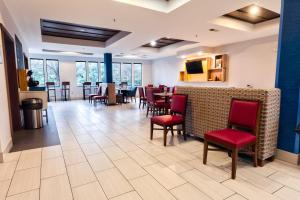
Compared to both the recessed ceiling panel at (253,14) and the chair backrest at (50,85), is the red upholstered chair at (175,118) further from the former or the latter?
the chair backrest at (50,85)

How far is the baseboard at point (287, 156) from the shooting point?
2.43 m

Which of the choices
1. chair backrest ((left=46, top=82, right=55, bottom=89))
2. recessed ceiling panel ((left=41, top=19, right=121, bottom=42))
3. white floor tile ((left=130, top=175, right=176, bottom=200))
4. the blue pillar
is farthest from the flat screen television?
chair backrest ((left=46, top=82, right=55, bottom=89))

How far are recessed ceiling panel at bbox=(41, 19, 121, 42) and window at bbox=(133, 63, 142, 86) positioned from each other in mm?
5739

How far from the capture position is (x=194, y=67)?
8.71 metres

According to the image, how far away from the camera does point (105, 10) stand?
147 inches

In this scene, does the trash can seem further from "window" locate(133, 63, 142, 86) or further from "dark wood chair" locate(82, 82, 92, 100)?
"window" locate(133, 63, 142, 86)

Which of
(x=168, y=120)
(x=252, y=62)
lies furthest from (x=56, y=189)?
(x=252, y=62)

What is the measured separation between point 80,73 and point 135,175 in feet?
34.3

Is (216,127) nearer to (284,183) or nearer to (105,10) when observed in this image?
(284,183)

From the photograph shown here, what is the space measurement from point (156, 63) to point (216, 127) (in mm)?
10239

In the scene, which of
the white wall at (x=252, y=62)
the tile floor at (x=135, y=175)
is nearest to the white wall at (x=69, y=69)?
the white wall at (x=252, y=62)

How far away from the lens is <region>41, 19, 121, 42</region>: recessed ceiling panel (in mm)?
5480

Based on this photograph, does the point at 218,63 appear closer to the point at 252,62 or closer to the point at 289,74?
the point at 252,62

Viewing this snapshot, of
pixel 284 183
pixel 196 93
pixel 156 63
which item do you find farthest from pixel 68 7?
pixel 156 63
